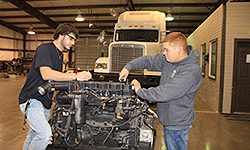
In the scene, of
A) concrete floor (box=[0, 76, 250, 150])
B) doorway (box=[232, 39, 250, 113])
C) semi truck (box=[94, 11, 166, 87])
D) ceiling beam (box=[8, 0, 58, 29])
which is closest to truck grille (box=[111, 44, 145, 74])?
semi truck (box=[94, 11, 166, 87])

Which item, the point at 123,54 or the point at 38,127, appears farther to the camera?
the point at 123,54

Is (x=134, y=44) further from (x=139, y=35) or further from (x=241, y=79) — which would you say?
(x=241, y=79)

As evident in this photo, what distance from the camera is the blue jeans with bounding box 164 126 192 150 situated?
2074 mm

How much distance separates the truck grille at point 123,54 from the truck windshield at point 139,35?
2.47 feet

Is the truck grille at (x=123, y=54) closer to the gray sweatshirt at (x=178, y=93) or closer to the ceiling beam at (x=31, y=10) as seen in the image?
the gray sweatshirt at (x=178, y=93)

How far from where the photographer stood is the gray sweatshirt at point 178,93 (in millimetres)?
1938

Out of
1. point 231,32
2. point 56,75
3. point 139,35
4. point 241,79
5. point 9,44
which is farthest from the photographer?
point 9,44

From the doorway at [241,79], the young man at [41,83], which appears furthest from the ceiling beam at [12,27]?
the doorway at [241,79]

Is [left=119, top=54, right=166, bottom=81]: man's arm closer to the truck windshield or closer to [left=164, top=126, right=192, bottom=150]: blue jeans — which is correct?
[left=164, top=126, right=192, bottom=150]: blue jeans

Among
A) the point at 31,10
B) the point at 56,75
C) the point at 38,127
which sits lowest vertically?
the point at 38,127

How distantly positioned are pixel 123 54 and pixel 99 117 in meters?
4.32

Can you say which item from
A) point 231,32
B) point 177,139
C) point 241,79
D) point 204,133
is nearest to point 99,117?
point 177,139

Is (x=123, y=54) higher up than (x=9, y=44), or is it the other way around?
(x=9, y=44)

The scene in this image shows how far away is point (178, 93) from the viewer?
6.37ft
